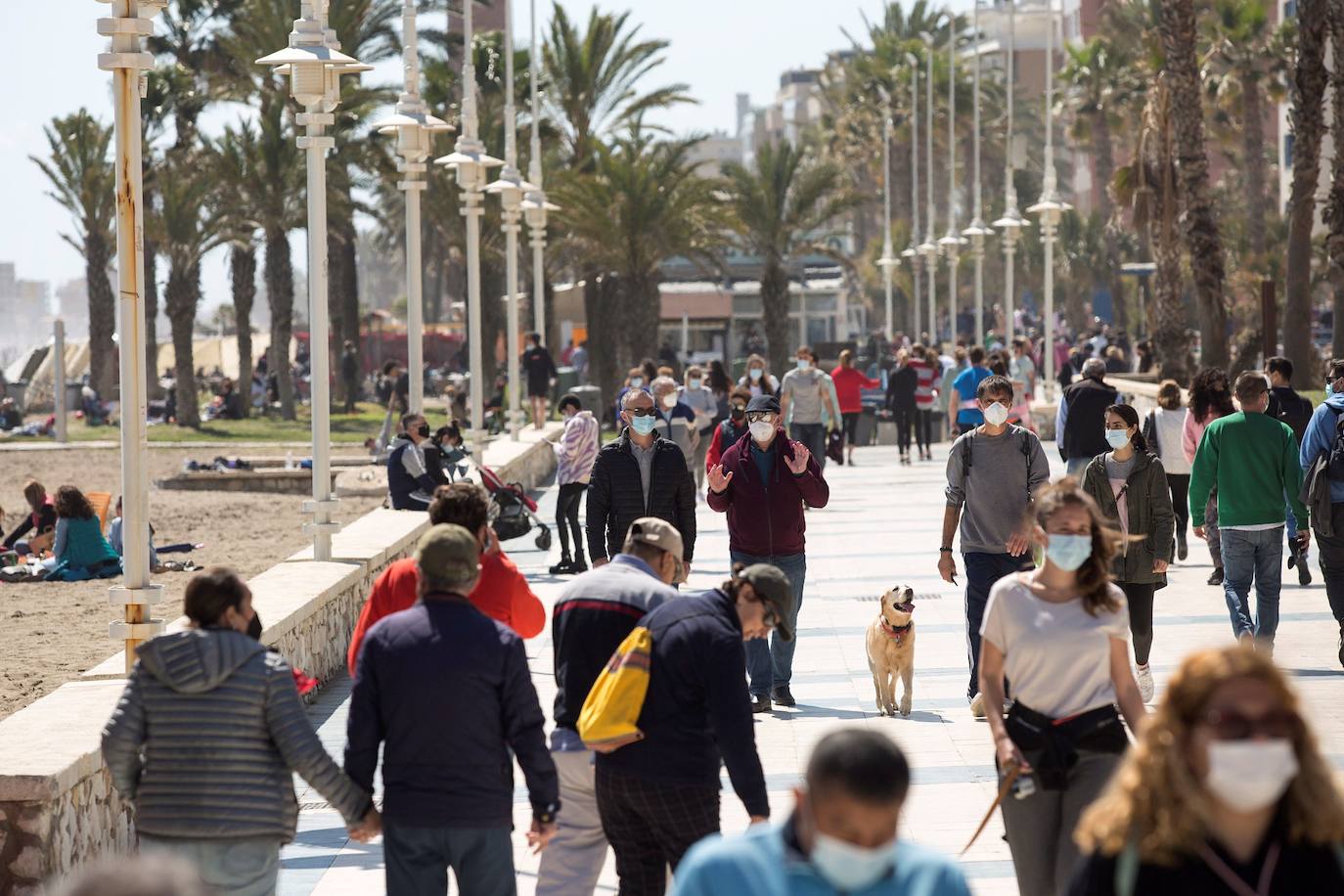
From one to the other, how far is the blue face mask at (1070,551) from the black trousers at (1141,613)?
4519mm

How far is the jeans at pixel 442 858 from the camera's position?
5.61 meters

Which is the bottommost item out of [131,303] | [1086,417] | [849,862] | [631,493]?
[849,862]

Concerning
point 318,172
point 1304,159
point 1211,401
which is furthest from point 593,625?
point 1304,159

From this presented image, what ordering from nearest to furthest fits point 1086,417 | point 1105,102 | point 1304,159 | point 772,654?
point 772,654 → point 1086,417 → point 1304,159 → point 1105,102

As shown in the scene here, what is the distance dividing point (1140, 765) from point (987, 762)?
238 inches

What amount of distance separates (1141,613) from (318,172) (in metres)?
6.49

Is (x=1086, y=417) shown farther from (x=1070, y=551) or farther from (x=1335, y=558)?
(x=1070, y=551)

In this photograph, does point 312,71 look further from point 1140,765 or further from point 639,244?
point 639,244

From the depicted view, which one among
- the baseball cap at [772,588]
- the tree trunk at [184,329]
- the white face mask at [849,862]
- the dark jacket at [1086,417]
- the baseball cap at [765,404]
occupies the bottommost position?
the white face mask at [849,862]

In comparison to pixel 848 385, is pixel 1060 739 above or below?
below

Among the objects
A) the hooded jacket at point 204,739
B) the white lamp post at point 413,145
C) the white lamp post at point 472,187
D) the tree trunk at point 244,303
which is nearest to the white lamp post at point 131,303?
the hooded jacket at point 204,739

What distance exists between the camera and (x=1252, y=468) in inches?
426

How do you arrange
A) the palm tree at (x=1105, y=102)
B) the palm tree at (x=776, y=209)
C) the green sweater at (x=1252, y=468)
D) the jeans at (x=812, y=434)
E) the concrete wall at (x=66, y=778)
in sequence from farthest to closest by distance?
the palm tree at (x=1105, y=102) → the palm tree at (x=776, y=209) → the jeans at (x=812, y=434) → the green sweater at (x=1252, y=468) → the concrete wall at (x=66, y=778)

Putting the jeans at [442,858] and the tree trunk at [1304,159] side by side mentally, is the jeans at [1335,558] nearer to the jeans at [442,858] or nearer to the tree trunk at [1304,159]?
the jeans at [442,858]
